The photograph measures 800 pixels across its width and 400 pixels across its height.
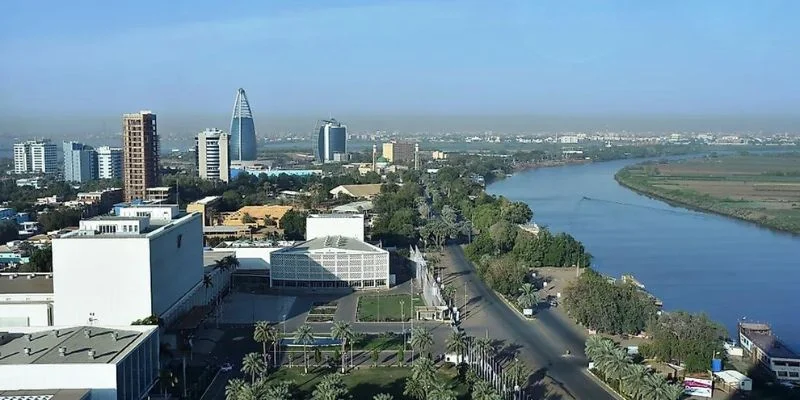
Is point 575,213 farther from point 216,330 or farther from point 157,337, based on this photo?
point 157,337

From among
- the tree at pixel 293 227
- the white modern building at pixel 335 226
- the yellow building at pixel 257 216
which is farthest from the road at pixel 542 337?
the yellow building at pixel 257 216

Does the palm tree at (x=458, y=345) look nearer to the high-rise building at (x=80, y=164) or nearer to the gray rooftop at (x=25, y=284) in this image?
the gray rooftop at (x=25, y=284)

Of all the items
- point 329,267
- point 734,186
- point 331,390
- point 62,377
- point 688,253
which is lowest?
point 688,253

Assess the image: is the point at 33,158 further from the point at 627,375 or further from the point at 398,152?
the point at 627,375

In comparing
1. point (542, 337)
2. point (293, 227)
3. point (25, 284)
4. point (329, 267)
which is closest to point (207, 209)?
point (293, 227)

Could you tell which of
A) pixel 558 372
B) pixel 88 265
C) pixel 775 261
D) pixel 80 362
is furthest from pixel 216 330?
pixel 775 261

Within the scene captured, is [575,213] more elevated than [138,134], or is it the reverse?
[138,134]
